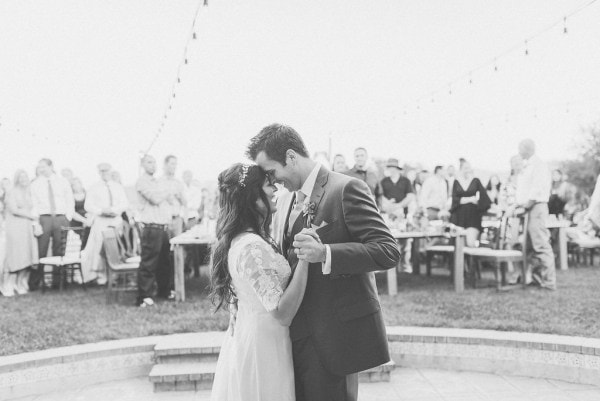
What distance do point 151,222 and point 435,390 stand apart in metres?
4.39

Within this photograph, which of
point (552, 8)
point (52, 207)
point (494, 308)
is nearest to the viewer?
point (494, 308)

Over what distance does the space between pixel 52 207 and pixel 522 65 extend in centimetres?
822

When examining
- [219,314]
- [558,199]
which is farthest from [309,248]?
[558,199]

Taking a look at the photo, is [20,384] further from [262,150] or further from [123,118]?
[123,118]

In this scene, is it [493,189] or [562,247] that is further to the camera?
[493,189]

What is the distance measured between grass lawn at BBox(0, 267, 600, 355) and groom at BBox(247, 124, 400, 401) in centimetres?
326

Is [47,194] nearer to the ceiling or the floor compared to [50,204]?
nearer to the ceiling

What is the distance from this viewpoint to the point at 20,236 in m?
8.38

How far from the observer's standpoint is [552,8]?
7918 mm

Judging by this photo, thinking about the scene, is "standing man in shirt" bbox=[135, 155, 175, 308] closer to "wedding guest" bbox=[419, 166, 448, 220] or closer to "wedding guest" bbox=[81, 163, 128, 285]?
"wedding guest" bbox=[81, 163, 128, 285]

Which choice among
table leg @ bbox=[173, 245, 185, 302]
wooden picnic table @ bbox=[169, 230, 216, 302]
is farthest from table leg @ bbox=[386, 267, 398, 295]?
table leg @ bbox=[173, 245, 185, 302]

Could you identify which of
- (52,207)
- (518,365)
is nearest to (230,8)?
(52,207)

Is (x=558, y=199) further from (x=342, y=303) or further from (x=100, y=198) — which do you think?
(x=342, y=303)

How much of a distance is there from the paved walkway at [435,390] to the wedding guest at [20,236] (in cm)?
482
